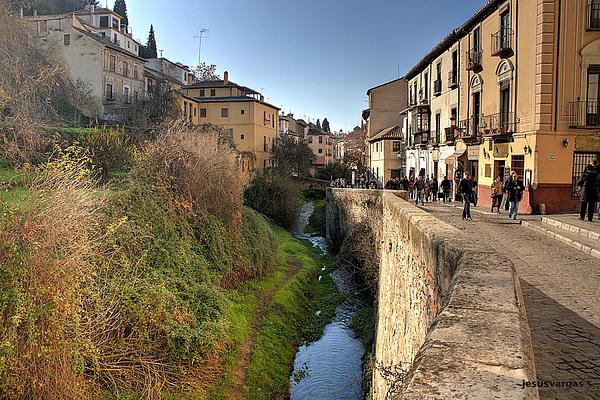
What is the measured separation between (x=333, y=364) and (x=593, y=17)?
45.5 feet

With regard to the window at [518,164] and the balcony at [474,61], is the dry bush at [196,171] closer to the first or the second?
the window at [518,164]

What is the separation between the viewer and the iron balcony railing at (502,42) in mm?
18203

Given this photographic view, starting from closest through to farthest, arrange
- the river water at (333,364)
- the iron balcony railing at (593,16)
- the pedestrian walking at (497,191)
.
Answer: the river water at (333,364)
the iron balcony railing at (593,16)
the pedestrian walking at (497,191)

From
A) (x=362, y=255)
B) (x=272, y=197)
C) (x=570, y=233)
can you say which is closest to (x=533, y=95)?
(x=570, y=233)

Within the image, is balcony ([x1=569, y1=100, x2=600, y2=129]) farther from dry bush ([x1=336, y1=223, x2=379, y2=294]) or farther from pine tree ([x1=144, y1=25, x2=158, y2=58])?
pine tree ([x1=144, y1=25, x2=158, y2=58])

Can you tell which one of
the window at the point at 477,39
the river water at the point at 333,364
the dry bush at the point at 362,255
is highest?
the window at the point at 477,39

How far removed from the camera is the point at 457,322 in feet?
10.1

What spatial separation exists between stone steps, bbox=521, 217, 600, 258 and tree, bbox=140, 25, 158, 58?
62.8 metres

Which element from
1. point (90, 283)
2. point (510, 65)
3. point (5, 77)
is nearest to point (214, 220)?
point (90, 283)

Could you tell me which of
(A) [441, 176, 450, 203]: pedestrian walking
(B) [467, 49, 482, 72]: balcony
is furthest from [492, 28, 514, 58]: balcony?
(A) [441, 176, 450, 203]: pedestrian walking

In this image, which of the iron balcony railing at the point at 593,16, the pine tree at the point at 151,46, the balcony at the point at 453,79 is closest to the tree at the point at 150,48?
the pine tree at the point at 151,46

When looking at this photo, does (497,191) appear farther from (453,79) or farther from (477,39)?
(453,79)

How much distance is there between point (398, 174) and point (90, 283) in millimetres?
36050

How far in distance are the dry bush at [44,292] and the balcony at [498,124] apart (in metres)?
15.6
